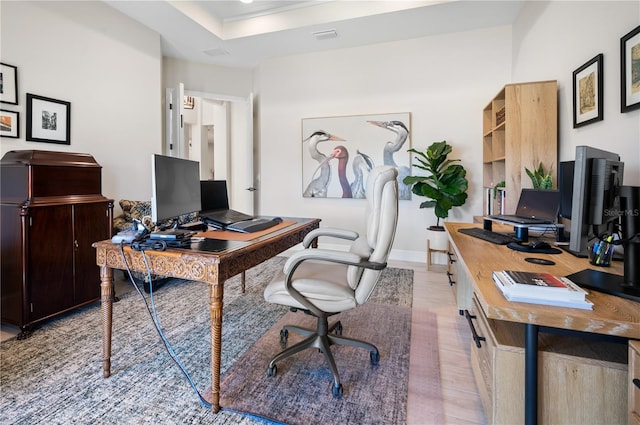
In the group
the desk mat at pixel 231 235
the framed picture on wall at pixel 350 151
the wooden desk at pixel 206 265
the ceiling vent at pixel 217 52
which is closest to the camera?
the wooden desk at pixel 206 265

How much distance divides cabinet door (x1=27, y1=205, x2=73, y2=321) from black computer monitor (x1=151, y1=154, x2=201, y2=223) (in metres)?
1.17

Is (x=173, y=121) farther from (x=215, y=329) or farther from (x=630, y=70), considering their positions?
(x=630, y=70)

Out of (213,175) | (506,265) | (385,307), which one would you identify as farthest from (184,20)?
(506,265)

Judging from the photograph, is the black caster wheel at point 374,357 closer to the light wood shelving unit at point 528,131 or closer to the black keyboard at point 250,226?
the black keyboard at point 250,226

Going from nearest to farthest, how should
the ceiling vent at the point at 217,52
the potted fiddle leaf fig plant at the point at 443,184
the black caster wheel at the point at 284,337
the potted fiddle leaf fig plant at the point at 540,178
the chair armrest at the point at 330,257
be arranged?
1. the chair armrest at the point at 330,257
2. the black caster wheel at the point at 284,337
3. the potted fiddle leaf fig plant at the point at 540,178
4. the potted fiddle leaf fig plant at the point at 443,184
5. the ceiling vent at the point at 217,52

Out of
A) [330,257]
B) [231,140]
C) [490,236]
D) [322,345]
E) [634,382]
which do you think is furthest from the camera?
[231,140]

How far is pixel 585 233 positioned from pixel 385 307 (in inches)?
68.8

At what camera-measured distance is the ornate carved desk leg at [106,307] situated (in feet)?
5.08

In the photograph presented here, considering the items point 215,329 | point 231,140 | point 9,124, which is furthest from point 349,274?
point 231,140

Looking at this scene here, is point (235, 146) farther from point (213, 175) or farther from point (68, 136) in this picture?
point (68, 136)

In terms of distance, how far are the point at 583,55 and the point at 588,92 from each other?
0.92 feet

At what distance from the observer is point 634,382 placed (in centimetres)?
78

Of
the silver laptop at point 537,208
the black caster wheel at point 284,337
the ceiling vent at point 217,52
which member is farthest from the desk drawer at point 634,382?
the ceiling vent at point 217,52

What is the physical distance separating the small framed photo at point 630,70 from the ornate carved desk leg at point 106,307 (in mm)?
2766
